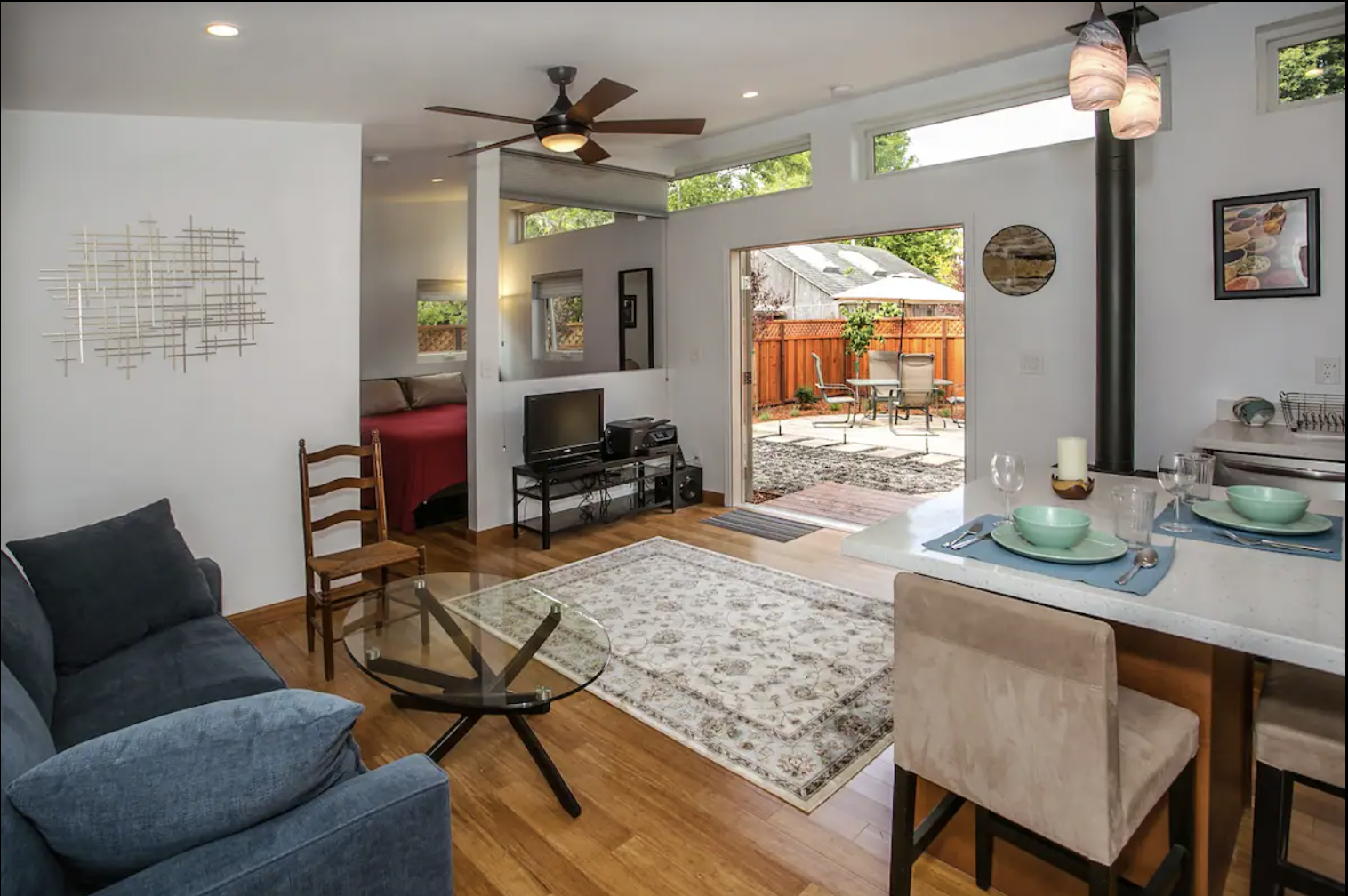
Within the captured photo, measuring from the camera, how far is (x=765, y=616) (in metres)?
3.54

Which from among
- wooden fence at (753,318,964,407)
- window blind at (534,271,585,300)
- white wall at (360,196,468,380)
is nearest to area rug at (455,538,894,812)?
window blind at (534,271,585,300)

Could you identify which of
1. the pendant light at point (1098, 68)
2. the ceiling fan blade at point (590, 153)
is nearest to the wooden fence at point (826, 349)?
→ the ceiling fan blade at point (590, 153)

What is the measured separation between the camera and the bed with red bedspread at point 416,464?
503 centimetres

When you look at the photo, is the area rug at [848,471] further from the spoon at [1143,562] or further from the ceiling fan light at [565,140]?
the spoon at [1143,562]

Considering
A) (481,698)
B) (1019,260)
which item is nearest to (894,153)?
(1019,260)

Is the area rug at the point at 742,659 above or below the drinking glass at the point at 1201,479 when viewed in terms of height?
below

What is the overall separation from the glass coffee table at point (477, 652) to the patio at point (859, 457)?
11.3ft

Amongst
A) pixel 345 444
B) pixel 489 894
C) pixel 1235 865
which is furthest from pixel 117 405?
pixel 1235 865

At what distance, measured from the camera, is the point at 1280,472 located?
2512mm

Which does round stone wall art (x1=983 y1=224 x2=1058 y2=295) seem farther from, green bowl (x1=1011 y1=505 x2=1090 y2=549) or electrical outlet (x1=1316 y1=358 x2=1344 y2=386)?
green bowl (x1=1011 y1=505 x2=1090 y2=549)

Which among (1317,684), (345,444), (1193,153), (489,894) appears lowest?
(489,894)

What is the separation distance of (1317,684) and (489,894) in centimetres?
176

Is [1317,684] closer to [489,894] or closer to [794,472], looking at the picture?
[489,894]

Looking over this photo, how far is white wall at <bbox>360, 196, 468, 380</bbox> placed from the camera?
6.93 meters
